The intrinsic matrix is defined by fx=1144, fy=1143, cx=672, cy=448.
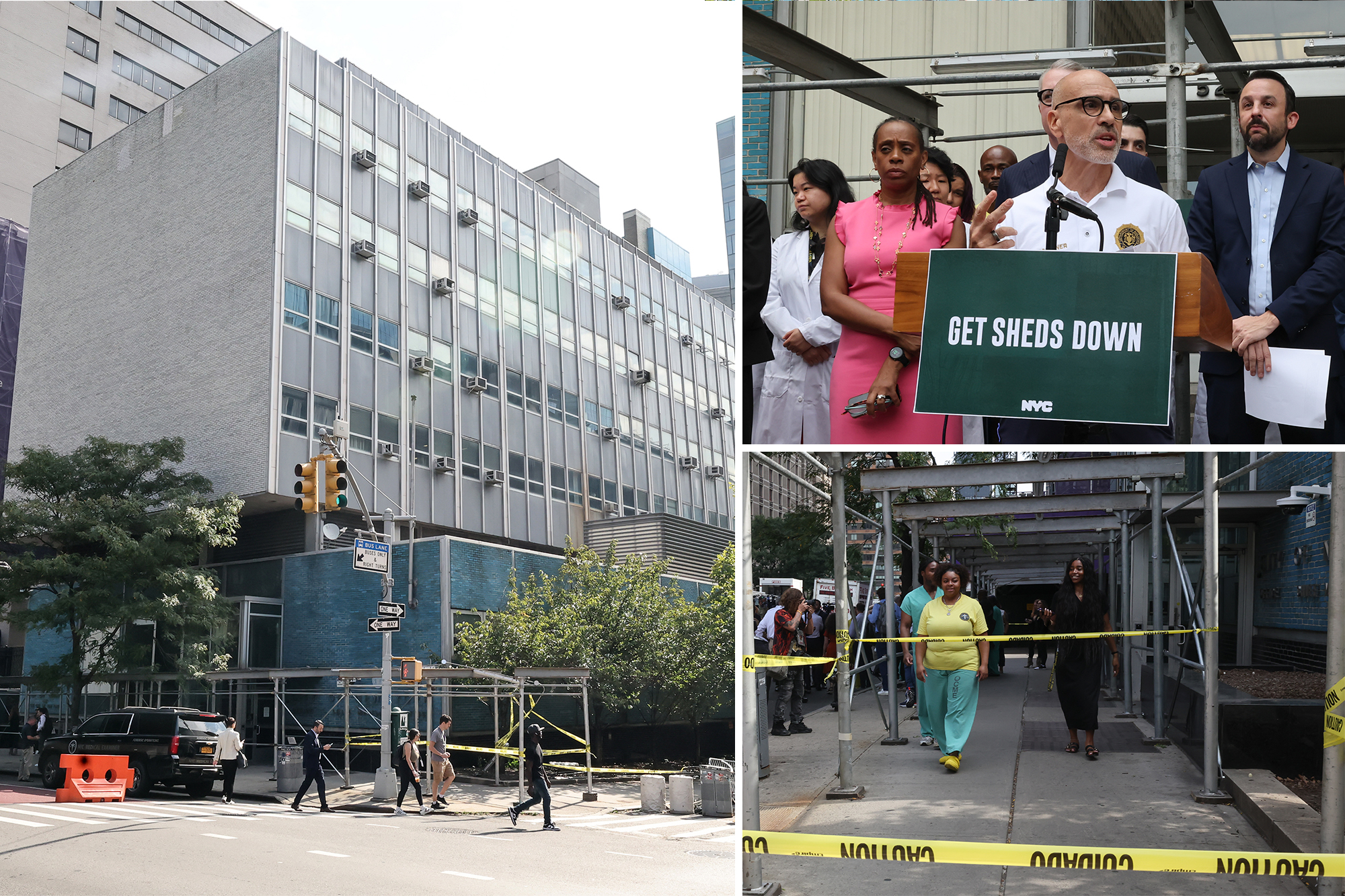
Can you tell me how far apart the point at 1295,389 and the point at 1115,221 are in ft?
3.34

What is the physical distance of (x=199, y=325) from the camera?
33875 millimetres

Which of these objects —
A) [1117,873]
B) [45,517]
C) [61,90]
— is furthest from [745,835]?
[61,90]

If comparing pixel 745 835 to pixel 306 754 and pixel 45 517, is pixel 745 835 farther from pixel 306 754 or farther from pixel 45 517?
pixel 45 517

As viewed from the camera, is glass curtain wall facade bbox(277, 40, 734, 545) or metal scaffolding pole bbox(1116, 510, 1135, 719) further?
glass curtain wall facade bbox(277, 40, 734, 545)

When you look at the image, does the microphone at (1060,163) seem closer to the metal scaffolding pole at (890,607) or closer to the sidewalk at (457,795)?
the metal scaffolding pole at (890,607)

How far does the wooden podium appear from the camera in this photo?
4.45 m

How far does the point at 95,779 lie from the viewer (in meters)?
21.5

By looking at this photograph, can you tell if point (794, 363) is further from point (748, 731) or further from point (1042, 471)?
point (1042, 471)

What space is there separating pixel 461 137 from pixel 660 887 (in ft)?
112

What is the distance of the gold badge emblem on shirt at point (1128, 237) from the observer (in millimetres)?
4703

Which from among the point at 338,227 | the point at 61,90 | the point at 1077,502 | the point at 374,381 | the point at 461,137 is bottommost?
the point at 1077,502

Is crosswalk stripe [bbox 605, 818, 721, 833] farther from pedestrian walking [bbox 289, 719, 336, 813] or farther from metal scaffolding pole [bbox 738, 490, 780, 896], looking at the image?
metal scaffolding pole [bbox 738, 490, 780, 896]

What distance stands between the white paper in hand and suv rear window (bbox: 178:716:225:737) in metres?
20.8

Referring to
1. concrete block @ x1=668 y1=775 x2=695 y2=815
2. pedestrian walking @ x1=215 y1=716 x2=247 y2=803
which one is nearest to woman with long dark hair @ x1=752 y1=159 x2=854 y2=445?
concrete block @ x1=668 y1=775 x2=695 y2=815
